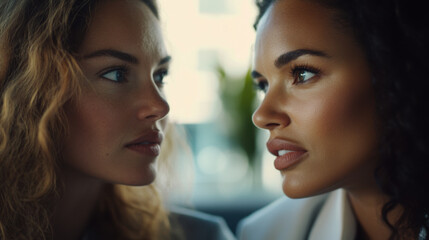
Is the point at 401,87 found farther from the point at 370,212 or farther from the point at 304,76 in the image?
the point at 370,212

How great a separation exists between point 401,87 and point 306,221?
57 centimetres

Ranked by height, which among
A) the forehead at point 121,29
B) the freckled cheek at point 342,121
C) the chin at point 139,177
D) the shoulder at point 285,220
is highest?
the forehead at point 121,29

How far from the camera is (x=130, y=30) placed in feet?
3.59

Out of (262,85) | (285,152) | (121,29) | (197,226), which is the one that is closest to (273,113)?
(285,152)

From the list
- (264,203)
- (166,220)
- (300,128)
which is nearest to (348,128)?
(300,128)

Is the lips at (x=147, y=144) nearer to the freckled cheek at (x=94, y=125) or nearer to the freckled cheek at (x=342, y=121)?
the freckled cheek at (x=94, y=125)

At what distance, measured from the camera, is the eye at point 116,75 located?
109 centimetres

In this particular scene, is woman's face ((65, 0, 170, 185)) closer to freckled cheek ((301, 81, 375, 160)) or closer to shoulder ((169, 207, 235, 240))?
shoulder ((169, 207, 235, 240))

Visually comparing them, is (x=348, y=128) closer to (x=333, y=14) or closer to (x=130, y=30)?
(x=333, y=14)

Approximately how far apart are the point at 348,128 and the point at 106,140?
57 centimetres

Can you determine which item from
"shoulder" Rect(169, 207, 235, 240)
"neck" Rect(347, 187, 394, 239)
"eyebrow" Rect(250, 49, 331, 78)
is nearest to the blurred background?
"shoulder" Rect(169, 207, 235, 240)

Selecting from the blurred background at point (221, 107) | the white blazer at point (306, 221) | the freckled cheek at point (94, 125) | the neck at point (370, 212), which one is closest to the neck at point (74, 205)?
the freckled cheek at point (94, 125)

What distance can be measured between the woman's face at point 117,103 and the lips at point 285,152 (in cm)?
30

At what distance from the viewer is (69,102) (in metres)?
1.06
